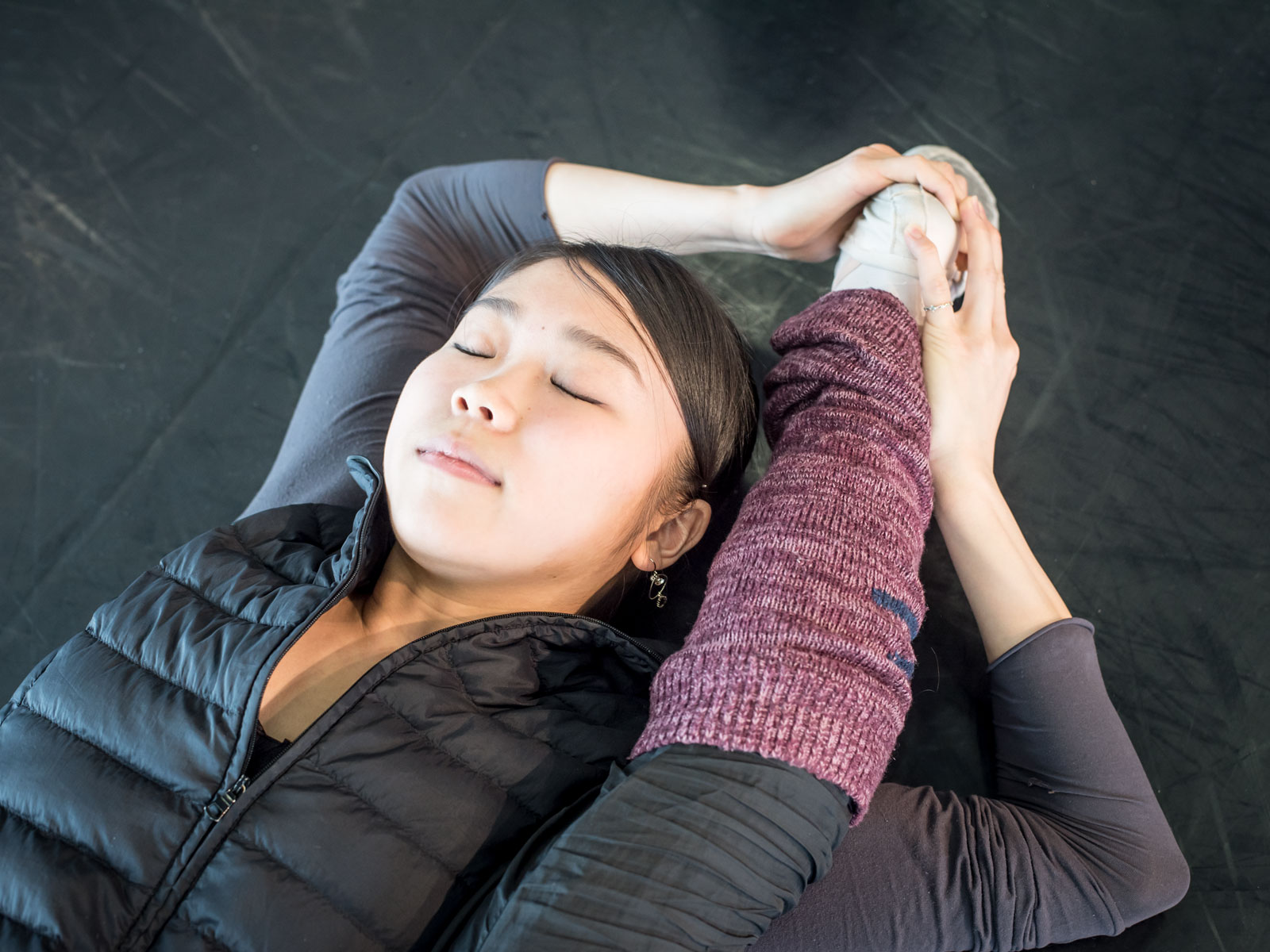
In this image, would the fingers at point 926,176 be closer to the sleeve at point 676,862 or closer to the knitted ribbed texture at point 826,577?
the knitted ribbed texture at point 826,577

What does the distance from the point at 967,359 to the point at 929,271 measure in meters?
0.10

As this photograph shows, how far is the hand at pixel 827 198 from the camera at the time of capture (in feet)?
3.31

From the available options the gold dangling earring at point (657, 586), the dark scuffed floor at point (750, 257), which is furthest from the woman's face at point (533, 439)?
the dark scuffed floor at point (750, 257)

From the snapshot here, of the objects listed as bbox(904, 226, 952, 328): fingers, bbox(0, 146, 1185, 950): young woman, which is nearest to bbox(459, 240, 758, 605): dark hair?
bbox(0, 146, 1185, 950): young woman

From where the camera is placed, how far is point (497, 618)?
849 mm

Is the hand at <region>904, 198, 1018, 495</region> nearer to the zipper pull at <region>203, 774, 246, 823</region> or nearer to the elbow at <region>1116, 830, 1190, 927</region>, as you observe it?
the elbow at <region>1116, 830, 1190, 927</region>

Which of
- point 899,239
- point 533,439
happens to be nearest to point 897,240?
point 899,239

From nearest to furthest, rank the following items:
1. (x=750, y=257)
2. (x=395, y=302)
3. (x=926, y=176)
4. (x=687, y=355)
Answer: (x=687, y=355) < (x=926, y=176) < (x=395, y=302) < (x=750, y=257)

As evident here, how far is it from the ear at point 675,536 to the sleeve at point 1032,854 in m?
0.31

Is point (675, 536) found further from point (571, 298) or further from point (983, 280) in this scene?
point (983, 280)

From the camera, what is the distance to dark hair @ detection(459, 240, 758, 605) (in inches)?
35.0

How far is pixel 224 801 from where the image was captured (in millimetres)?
762

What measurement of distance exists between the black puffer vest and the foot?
0.49 m

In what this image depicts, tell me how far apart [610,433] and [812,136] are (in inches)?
32.1
